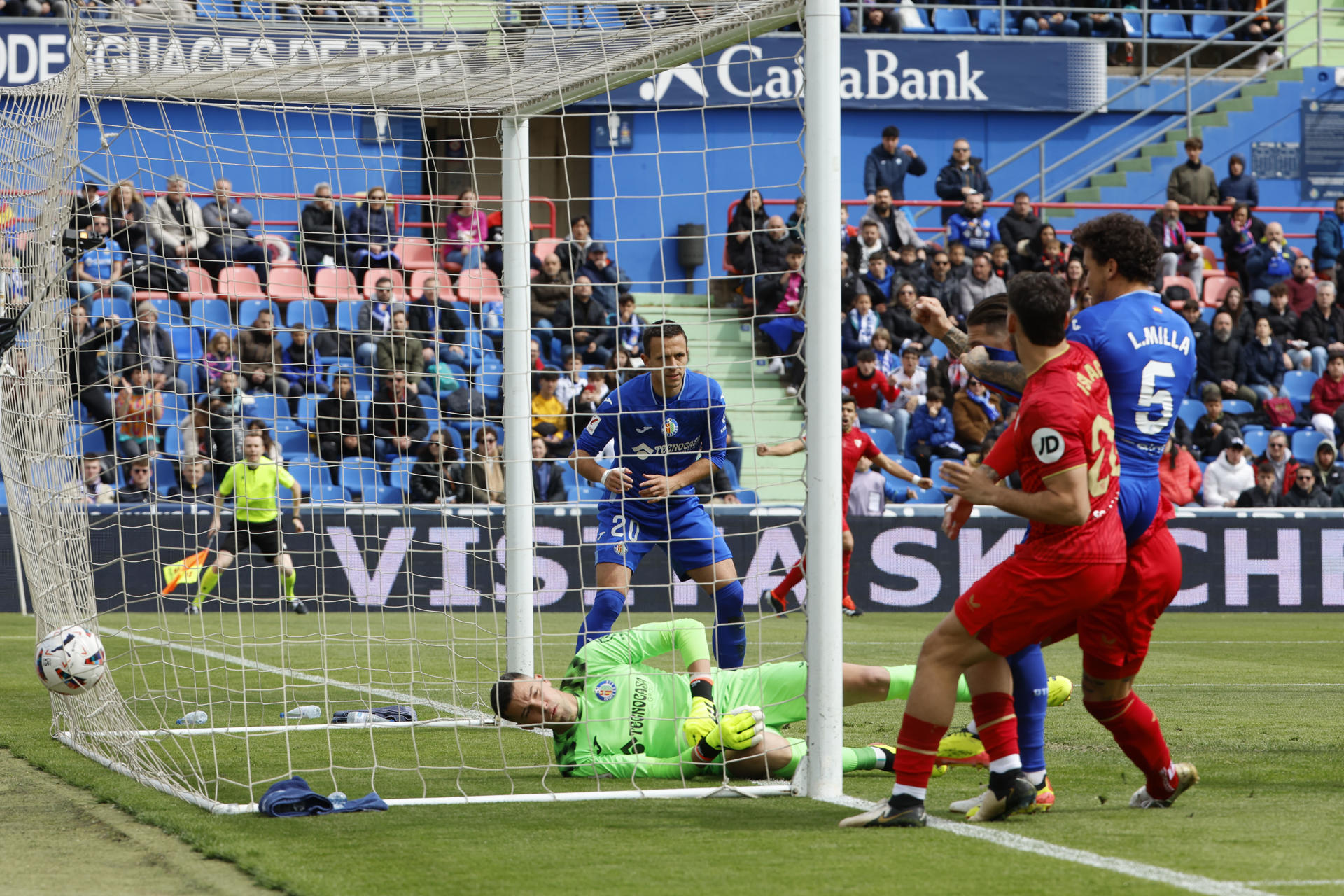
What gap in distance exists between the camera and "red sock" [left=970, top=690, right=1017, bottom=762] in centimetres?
541

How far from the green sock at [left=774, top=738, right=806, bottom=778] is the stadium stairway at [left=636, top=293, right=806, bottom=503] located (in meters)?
10.5

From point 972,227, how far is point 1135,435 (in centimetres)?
1530

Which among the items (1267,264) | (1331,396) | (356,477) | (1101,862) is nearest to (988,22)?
(1267,264)

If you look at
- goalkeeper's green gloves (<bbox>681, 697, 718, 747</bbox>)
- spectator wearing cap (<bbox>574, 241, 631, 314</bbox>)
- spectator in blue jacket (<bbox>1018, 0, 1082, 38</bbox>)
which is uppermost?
spectator in blue jacket (<bbox>1018, 0, 1082, 38</bbox>)

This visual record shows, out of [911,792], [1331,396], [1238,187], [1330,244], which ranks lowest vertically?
[911,792]

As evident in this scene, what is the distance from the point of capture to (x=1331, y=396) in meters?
19.3

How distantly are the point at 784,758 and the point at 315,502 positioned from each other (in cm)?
1056

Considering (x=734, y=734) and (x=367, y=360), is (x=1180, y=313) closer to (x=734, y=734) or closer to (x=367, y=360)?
(x=367, y=360)

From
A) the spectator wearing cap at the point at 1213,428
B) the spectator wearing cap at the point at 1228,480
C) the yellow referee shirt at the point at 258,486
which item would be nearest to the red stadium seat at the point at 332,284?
the yellow referee shirt at the point at 258,486

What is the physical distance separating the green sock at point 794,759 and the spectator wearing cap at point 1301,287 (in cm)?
1601

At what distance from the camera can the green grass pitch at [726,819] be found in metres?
4.50

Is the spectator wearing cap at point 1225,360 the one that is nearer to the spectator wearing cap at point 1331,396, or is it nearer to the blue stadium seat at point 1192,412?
the blue stadium seat at point 1192,412

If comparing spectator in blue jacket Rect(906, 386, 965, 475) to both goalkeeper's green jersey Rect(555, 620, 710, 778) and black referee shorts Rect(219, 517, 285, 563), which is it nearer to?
black referee shorts Rect(219, 517, 285, 563)

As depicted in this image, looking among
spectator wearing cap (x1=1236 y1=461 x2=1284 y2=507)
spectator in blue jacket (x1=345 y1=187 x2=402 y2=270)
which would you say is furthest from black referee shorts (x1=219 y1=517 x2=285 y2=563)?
spectator wearing cap (x1=1236 y1=461 x2=1284 y2=507)
